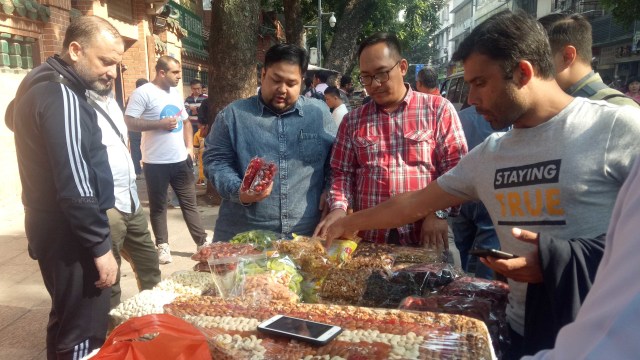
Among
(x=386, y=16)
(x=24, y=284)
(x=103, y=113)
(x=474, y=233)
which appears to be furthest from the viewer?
(x=386, y=16)

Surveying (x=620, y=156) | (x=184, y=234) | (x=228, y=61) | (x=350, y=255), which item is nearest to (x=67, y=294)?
(x=350, y=255)

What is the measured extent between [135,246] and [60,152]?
137 cm

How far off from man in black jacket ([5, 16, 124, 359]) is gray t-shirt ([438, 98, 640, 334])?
1992mm

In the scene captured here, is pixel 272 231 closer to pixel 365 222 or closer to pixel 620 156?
pixel 365 222

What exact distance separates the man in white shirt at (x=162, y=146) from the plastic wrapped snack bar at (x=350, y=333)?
12.3 feet

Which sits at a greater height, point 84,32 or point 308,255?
point 84,32

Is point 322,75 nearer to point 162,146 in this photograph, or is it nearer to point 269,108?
point 162,146

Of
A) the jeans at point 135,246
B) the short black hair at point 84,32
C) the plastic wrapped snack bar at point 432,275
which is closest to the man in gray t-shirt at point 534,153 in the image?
the plastic wrapped snack bar at point 432,275

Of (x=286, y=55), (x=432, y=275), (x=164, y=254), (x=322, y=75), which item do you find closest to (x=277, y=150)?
(x=286, y=55)

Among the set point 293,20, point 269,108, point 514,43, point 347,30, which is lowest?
point 269,108

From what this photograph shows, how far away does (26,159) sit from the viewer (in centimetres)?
248

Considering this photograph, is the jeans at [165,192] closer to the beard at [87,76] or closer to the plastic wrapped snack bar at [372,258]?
the beard at [87,76]

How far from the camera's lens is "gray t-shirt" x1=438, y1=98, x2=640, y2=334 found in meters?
1.55

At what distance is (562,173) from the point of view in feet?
5.24
